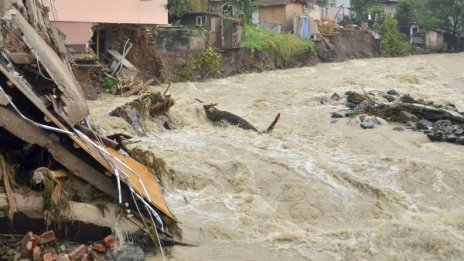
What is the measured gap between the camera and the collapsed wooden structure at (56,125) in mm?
6230

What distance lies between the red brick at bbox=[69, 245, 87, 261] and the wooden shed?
32.0m

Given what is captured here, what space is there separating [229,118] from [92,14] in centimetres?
720

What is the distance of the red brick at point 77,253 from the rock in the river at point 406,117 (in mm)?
12014

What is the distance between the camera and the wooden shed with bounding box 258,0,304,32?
37375 millimetres

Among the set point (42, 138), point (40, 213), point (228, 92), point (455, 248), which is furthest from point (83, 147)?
point (228, 92)

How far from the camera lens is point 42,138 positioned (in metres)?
6.32

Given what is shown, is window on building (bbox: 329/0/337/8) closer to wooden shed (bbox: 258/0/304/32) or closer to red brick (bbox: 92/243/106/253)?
wooden shed (bbox: 258/0/304/32)

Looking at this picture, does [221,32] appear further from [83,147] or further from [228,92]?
Result: [83,147]

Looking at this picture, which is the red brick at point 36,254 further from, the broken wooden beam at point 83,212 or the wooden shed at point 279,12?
the wooden shed at point 279,12

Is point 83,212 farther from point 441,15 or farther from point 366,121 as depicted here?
point 441,15

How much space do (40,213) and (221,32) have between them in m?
21.4

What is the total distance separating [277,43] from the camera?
30.0m

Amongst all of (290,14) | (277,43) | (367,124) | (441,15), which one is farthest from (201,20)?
(441,15)

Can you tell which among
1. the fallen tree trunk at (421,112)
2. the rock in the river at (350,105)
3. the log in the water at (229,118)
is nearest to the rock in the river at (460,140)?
the fallen tree trunk at (421,112)
